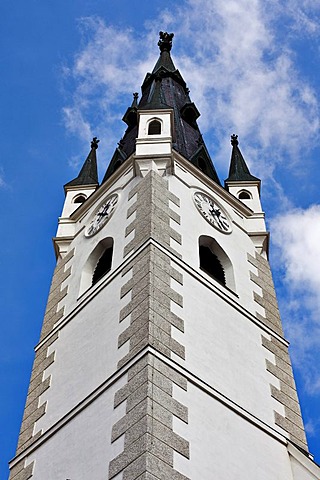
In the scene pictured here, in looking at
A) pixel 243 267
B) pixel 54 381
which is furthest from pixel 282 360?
pixel 54 381

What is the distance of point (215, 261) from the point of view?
56.9ft

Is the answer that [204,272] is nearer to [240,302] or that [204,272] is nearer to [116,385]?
[240,302]

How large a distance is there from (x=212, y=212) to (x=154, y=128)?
275 centimetres

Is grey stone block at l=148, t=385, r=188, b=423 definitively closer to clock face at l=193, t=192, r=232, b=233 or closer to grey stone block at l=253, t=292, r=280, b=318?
grey stone block at l=253, t=292, r=280, b=318

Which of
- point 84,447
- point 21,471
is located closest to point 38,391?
point 21,471

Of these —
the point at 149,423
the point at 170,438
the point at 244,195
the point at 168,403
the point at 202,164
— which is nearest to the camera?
the point at 149,423

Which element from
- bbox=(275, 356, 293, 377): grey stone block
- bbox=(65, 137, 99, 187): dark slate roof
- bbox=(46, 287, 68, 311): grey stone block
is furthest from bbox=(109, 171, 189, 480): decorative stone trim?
bbox=(65, 137, 99, 187): dark slate roof

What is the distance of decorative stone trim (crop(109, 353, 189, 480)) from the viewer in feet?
35.7

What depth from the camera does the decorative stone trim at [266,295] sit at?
656 inches

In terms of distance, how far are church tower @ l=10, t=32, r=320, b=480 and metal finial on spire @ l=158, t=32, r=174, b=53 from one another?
10.1 m

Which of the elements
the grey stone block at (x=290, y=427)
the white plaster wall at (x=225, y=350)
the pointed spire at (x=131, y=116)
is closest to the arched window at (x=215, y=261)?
the white plaster wall at (x=225, y=350)

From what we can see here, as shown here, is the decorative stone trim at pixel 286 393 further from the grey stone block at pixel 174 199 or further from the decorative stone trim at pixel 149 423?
the grey stone block at pixel 174 199

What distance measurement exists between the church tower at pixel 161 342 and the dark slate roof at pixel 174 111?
555 millimetres

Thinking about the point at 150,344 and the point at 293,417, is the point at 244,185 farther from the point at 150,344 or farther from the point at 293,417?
the point at 150,344
